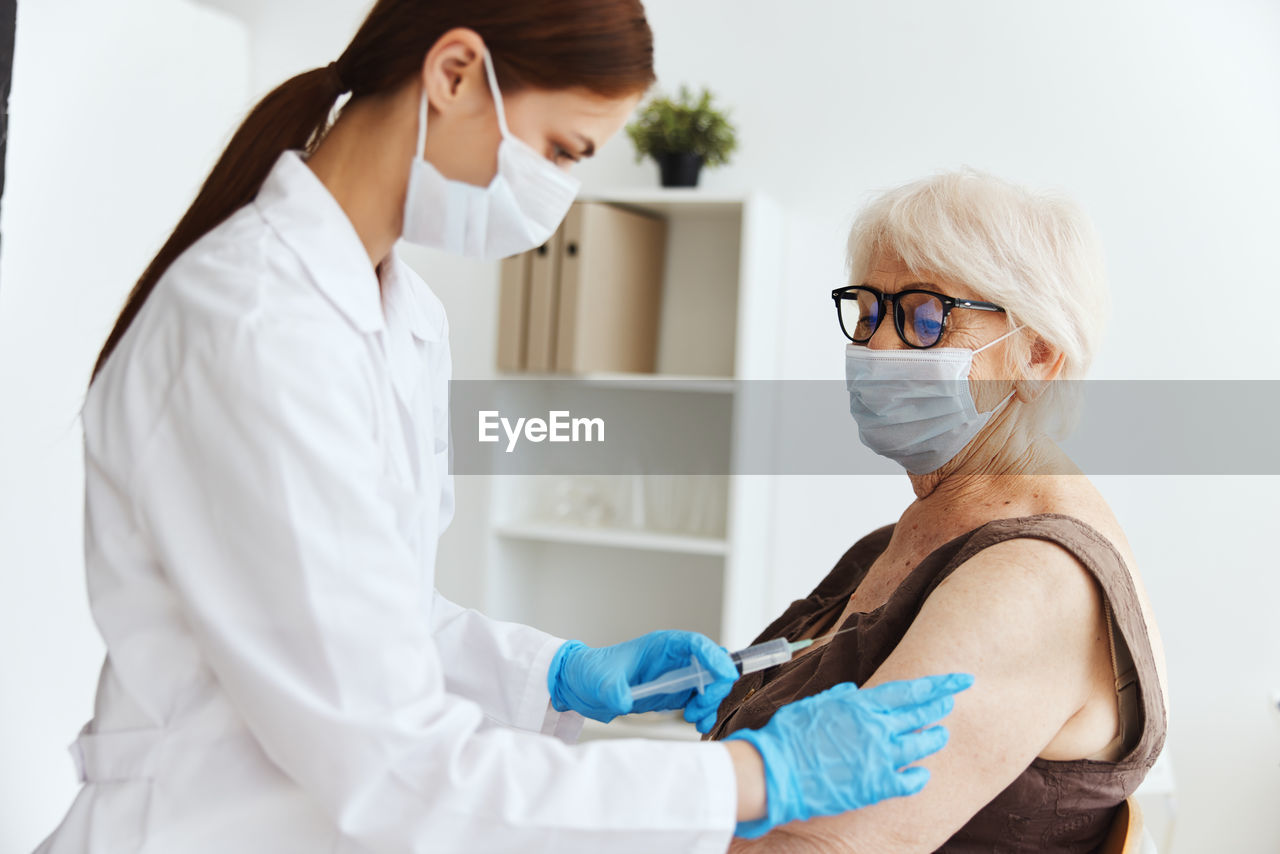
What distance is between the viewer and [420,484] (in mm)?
1058

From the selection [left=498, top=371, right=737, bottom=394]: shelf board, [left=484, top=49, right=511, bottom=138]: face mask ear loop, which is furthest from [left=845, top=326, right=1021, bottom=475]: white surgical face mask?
[left=498, top=371, right=737, bottom=394]: shelf board

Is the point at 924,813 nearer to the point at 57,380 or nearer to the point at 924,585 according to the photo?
the point at 924,585

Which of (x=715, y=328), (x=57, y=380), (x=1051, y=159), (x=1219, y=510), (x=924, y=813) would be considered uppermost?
(x=1051, y=159)

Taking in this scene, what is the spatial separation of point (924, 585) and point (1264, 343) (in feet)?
5.74

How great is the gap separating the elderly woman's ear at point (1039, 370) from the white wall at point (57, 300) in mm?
2140

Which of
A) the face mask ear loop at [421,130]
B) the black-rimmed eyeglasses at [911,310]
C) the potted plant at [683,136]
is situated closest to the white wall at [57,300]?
the potted plant at [683,136]

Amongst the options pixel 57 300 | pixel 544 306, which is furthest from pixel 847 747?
pixel 57 300

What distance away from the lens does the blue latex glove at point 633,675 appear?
1141 mm

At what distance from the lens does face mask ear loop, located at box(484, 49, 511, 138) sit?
0.91 meters

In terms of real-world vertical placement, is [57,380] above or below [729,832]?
above

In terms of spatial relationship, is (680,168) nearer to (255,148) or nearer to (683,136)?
(683,136)

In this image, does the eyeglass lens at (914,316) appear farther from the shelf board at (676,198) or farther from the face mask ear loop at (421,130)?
the shelf board at (676,198)

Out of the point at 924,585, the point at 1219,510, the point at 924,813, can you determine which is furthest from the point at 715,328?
the point at 924,813

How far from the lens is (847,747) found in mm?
889
